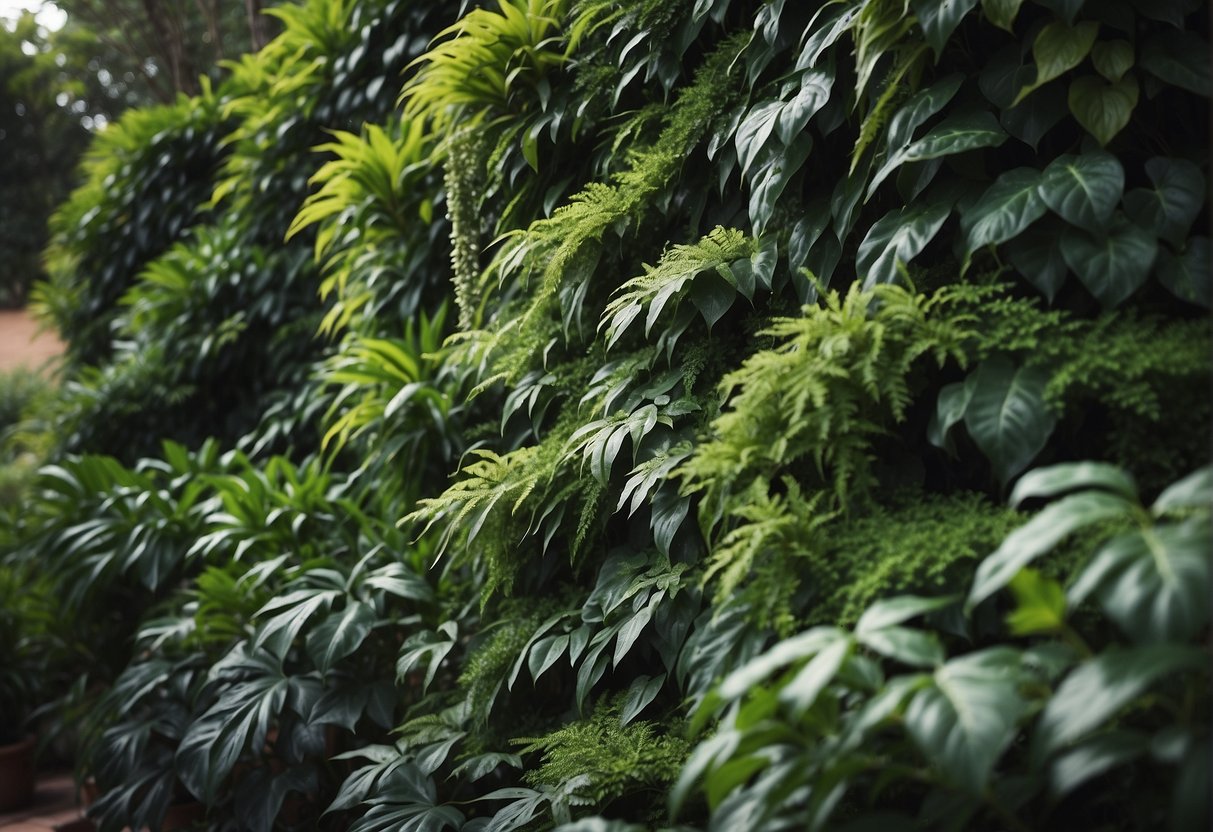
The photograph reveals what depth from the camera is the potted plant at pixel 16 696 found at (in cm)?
370

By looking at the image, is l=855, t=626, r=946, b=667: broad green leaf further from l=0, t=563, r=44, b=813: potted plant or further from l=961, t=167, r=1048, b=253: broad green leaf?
l=0, t=563, r=44, b=813: potted plant

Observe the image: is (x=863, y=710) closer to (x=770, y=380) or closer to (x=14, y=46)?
(x=770, y=380)

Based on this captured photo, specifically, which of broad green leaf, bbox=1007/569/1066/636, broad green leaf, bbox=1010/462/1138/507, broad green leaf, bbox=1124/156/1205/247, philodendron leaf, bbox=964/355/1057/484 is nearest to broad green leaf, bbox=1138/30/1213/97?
broad green leaf, bbox=1124/156/1205/247

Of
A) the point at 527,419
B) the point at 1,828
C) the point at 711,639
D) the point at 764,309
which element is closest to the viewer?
the point at 711,639

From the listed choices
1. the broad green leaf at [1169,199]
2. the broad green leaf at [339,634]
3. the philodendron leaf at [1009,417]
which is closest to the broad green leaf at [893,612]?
the philodendron leaf at [1009,417]

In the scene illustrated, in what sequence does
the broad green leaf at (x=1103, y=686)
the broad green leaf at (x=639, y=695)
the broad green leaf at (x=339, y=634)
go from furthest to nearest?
1. the broad green leaf at (x=339, y=634)
2. the broad green leaf at (x=639, y=695)
3. the broad green leaf at (x=1103, y=686)

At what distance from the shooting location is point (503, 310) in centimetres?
264

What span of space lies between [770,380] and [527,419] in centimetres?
105

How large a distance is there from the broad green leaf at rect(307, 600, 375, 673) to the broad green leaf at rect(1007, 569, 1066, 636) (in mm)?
1743

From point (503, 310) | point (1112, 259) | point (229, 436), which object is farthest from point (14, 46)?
point (1112, 259)

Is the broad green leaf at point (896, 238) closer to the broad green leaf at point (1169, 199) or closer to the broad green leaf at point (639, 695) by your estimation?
the broad green leaf at point (1169, 199)

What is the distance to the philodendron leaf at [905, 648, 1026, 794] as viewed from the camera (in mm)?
1026

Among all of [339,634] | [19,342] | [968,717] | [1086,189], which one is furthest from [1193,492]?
[19,342]

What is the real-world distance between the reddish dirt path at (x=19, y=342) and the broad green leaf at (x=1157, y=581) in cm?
1334
